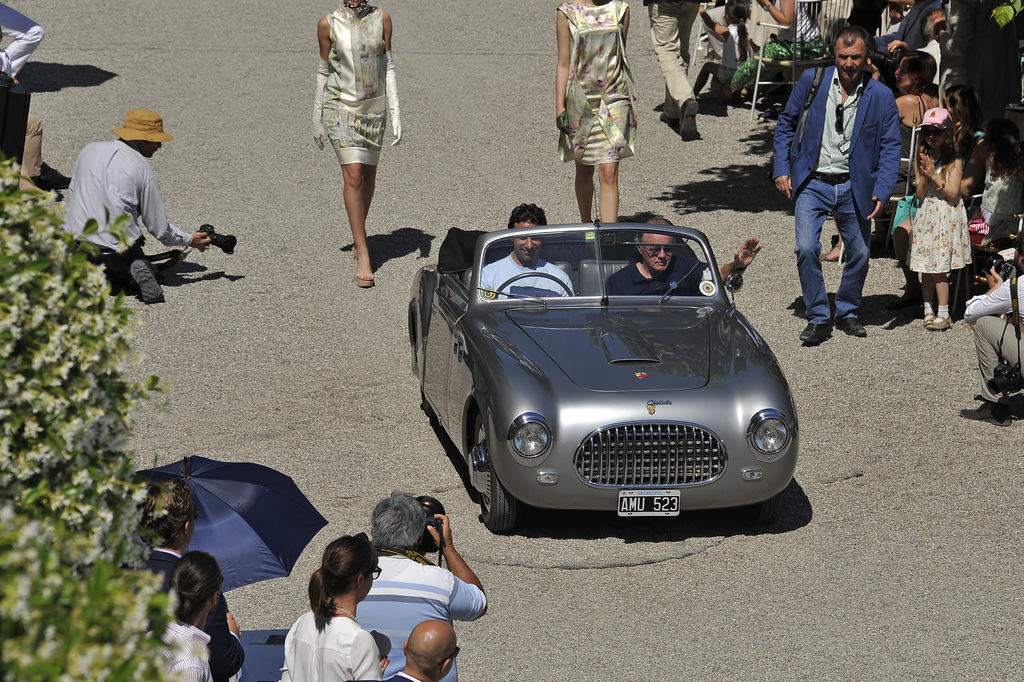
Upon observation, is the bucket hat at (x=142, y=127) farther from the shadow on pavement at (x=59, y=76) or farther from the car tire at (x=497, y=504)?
the shadow on pavement at (x=59, y=76)

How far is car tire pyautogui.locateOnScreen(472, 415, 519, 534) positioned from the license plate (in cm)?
65

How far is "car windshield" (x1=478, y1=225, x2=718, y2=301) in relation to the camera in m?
7.98

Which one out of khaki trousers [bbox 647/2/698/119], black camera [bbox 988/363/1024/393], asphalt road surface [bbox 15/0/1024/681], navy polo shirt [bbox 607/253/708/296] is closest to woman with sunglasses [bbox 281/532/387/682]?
asphalt road surface [bbox 15/0/1024/681]

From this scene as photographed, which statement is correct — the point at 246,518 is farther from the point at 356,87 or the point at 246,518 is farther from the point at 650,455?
the point at 356,87

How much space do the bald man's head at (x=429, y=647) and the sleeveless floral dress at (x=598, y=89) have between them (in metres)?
7.46

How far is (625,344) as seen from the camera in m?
7.18

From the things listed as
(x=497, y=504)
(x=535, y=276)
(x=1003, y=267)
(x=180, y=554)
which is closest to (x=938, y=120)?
(x=1003, y=267)

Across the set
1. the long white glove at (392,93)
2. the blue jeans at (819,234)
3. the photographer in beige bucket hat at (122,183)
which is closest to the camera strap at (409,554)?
the blue jeans at (819,234)

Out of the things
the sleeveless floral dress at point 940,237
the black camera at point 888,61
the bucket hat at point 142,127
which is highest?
the black camera at point 888,61

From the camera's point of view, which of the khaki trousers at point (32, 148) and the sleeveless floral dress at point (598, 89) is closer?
the sleeveless floral dress at point (598, 89)

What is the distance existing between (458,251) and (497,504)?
2.40 m

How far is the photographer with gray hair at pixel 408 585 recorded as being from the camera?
4.41m

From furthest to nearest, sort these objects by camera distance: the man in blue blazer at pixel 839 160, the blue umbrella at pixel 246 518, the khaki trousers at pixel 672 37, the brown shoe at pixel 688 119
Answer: the khaki trousers at pixel 672 37, the brown shoe at pixel 688 119, the man in blue blazer at pixel 839 160, the blue umbrella at pixel 246 518

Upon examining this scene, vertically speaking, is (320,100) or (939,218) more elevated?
(320,100)
